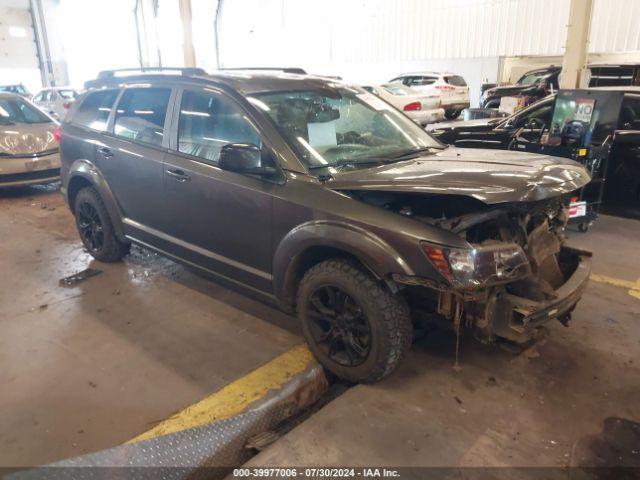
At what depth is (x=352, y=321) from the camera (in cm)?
279

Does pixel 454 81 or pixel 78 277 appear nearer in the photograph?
pixel 78 277

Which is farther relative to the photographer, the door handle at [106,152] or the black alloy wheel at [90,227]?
the black alloy wheel at [90,227]

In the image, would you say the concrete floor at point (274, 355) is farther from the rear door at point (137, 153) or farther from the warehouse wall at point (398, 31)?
the warehouse wall at point (398, 31)

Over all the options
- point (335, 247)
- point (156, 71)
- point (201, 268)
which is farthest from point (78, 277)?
point (335, 247)

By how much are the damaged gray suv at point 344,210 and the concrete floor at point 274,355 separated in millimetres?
356

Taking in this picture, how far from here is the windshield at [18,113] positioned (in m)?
7.68

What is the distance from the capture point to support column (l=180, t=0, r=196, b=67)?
9.21 m

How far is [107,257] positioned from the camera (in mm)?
4707

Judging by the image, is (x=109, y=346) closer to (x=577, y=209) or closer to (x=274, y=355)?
(x=274, y=355)

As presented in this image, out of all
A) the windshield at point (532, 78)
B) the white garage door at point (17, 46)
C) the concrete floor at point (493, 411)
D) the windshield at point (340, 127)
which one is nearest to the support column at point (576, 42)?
the windshield at point (340, 127)

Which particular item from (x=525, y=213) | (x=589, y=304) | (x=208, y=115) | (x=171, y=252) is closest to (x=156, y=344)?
(x=171, y=252)

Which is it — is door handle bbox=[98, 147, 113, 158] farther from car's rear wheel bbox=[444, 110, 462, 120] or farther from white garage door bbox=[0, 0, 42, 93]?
white garage door bbox=[0, 0, 42, 93]

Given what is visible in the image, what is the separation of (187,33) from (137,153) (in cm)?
642

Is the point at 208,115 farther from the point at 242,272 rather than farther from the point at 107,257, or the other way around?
the point at 107,257
